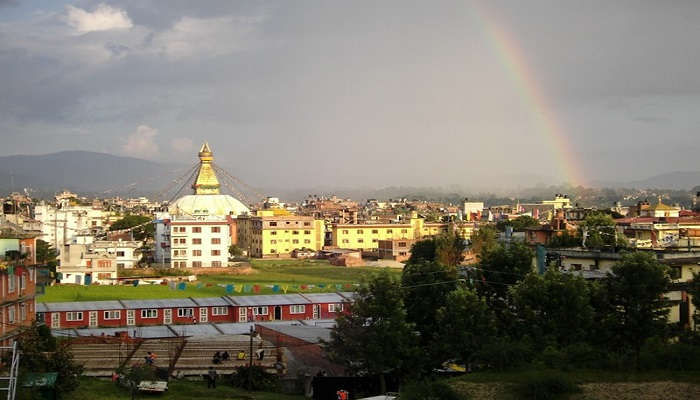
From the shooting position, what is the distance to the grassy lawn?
1595cm

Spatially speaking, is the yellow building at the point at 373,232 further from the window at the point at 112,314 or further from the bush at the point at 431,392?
the bush at the point at 431,392

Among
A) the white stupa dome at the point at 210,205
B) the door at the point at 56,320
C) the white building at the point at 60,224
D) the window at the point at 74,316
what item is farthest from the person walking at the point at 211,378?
the white stupa dome at the point at 210,205

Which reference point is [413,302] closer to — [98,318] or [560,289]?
[560,289]

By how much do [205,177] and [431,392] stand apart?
72.7 metres

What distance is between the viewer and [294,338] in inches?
834

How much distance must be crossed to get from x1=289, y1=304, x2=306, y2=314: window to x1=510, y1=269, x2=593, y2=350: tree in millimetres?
12864

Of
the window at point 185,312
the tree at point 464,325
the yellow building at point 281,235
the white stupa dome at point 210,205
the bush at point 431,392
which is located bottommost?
the window at point 185,312

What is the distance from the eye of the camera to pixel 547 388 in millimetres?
13867

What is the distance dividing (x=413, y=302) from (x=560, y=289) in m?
3.58

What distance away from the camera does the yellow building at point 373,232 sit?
6944 centimetres

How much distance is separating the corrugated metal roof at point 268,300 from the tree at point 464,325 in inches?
490

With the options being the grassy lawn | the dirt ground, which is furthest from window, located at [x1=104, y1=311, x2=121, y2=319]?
the dirt ground

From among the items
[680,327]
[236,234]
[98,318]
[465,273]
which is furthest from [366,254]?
[680,327]

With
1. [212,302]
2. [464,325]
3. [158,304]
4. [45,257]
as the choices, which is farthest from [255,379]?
[45,257]
